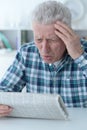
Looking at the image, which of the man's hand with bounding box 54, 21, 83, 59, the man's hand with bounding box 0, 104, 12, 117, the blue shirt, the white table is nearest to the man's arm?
the man's hand with bounding box 54, 21, 83, 59

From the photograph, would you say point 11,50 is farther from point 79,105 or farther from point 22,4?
point 79,105

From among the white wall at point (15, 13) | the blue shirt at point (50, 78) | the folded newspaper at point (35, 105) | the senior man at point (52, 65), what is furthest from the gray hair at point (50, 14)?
the white wall at point (15, 13)

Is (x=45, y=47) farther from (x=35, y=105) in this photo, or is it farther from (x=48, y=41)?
(x=35, y=105)

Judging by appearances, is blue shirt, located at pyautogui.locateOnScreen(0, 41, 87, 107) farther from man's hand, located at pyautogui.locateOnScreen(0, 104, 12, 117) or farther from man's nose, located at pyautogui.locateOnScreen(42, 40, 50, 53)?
man's hand, located at pyautogui.locateOnScreen(0, 104, 12, 117)

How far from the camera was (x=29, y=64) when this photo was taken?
5.56ft

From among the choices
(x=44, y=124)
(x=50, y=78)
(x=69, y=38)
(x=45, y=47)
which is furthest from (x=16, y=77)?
(x=44, y=124)

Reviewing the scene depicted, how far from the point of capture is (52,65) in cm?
164

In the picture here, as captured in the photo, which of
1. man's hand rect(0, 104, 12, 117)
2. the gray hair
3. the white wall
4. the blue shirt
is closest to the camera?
man's hand rect(0, 104, 12, 117)

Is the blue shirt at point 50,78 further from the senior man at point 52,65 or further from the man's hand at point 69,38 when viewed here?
the man's hand at point 69,38

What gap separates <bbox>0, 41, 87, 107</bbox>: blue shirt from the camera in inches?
64.4

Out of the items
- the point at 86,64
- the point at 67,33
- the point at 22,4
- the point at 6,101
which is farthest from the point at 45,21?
the point at 22,4

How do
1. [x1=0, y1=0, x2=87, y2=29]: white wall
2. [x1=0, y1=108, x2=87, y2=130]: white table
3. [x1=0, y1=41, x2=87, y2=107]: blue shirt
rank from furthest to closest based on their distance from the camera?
[x1=0, y1=0, x2=87, y2=29]: white wall < [x1=0, y1=41, x2=87, y2=107]: blue shirt < [x1=0, y1=108, x2=87, y2=130]: white table

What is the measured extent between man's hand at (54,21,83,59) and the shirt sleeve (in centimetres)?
34

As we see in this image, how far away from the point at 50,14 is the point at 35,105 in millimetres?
435
